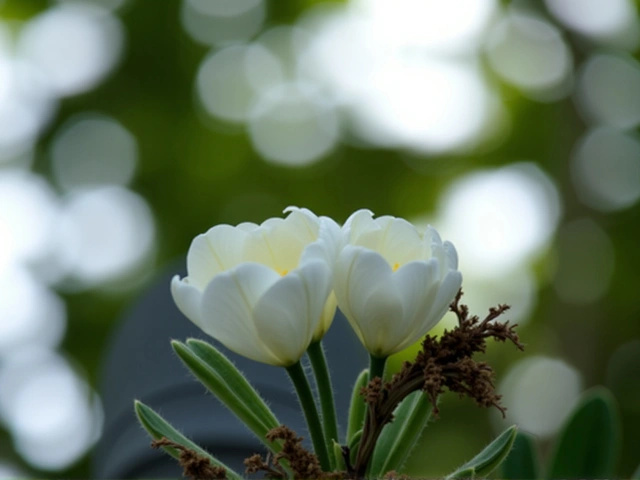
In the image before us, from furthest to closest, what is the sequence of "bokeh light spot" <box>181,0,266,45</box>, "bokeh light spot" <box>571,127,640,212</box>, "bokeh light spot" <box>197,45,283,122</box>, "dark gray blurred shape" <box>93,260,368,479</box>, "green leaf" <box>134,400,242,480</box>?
"bokeh light spot" <box>181,0,266,45</box> → "bokeh light spot" <box>197,45,283,122</box> → "bokeh light spot" <box>571,127,640,212</box> → "dark gray blurred shape" <box>93,260,368,479</box> → "green leaf" <box>134,400,242,480</box>

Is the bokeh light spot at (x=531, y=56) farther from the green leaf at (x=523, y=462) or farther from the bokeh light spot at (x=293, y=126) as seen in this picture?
the green leaf at (x=523, y=462)

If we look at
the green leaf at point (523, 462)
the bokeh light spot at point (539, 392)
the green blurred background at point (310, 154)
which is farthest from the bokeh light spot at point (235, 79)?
the green leaf at point (523, 462)

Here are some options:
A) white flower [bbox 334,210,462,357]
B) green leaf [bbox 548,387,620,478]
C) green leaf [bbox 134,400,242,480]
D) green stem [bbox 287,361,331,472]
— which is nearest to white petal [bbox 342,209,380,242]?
white flower [bbox 334,210,462,357]

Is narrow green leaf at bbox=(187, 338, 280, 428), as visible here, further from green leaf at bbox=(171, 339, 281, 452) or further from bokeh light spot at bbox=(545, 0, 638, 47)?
bokeh light spot at bbox=(545, 0, 638, 47)

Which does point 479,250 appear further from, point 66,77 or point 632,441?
point 66,77

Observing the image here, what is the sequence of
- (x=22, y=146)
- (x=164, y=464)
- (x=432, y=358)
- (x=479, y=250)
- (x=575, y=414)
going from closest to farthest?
(x=432, y=358)
(x=575, y=414)
(x=164, y=464)
(x=479, y=250)
(x=22, y=146)

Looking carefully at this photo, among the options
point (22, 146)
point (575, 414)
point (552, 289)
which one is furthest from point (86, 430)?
point (575, 414)
